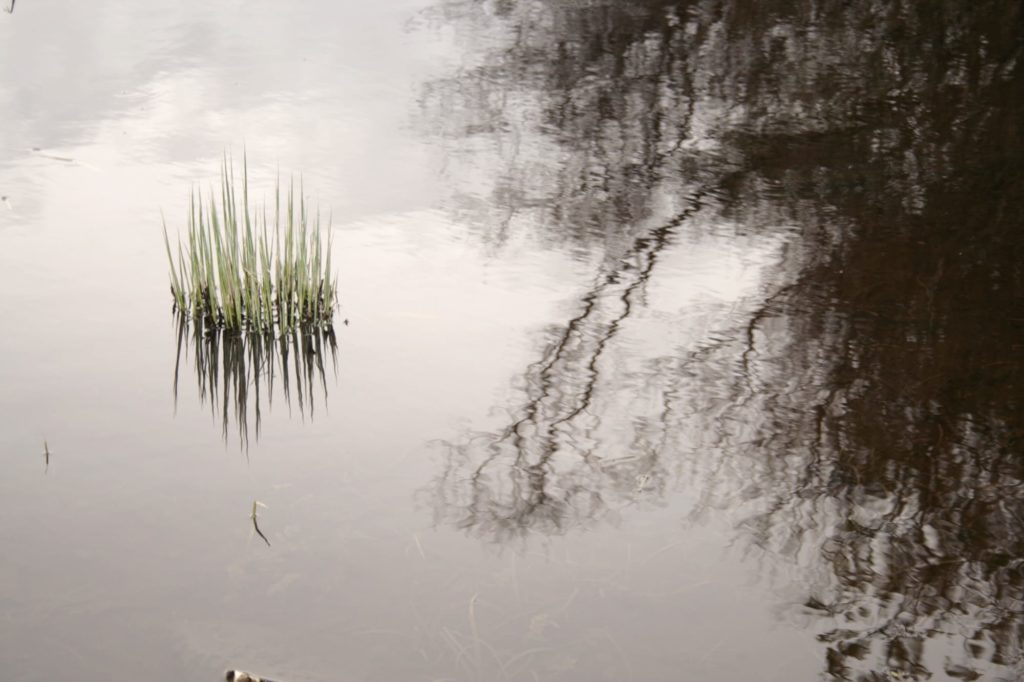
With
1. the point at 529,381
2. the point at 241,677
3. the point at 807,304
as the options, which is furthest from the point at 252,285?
the point at 807,304

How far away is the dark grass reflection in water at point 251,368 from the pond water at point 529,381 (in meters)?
0.01

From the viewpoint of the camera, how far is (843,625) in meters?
2.86

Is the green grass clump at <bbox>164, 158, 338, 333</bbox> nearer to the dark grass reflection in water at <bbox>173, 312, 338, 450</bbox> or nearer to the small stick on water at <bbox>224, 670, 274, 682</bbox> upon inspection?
the dark grass reflection in water at <bbox>173, 312, 338, 450</bbox>

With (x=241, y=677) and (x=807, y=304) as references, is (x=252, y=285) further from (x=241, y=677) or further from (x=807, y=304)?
(x=807, y=304)

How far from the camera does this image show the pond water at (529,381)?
2.81 meters

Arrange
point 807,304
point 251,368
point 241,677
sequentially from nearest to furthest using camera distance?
point 241,677
point 251,368
point 807,304

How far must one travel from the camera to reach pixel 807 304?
4387 mm

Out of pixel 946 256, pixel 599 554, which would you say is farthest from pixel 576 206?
pixel 599 554

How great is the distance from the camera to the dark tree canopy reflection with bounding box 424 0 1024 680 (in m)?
3.15

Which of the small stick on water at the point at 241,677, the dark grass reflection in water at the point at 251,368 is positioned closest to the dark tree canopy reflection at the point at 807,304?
the dark grass reflection in water at the point at 251,368

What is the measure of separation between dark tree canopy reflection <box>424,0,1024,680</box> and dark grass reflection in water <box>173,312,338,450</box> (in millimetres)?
651

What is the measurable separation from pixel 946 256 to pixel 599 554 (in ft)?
8.04

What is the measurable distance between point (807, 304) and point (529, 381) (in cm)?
120

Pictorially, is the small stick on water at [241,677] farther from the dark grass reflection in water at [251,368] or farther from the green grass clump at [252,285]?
the green grass clump at [252,285]
